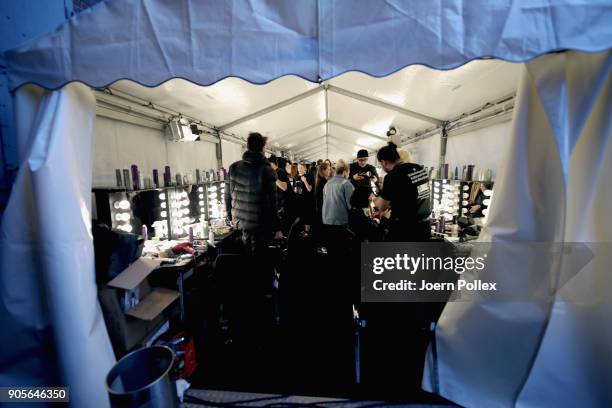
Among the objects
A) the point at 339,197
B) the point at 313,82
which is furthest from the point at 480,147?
the point at 313,82

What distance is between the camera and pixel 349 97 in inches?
152

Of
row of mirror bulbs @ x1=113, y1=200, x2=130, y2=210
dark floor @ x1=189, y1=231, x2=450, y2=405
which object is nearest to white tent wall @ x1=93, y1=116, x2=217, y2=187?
row of mirror bulbs @ x1=113, y1=200, x2=130, y2=210

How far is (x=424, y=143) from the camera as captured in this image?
5.80 metres

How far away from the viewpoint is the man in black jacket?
3.26m

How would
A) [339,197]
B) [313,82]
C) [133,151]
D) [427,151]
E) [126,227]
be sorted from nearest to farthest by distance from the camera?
[313,82] → [126,227] → [133,151] → [339,197] → [427,151]

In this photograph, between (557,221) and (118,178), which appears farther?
(118,178)

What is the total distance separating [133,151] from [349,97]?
313cm

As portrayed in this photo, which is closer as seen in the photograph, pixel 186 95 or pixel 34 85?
pixel 34 85

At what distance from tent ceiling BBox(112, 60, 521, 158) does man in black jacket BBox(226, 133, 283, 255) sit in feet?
2.34

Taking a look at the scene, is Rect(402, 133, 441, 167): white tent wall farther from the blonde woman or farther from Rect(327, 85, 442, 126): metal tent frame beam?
the blonde woman

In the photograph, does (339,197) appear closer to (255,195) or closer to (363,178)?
(363,178)

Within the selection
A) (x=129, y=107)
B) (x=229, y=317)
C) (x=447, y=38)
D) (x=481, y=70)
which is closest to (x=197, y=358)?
(x=229, y=317)

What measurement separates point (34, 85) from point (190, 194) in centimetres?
259

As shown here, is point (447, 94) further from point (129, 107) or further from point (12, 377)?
point (12, 377)
